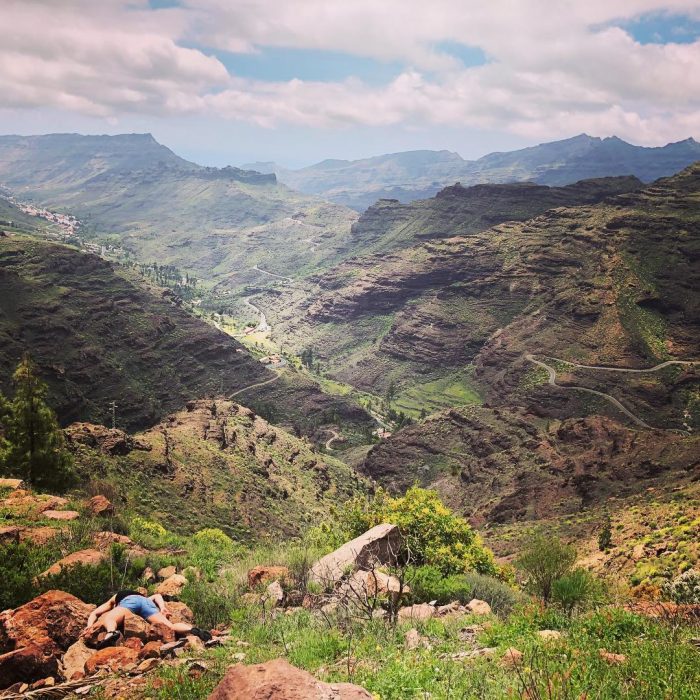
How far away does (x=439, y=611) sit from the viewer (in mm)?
17281

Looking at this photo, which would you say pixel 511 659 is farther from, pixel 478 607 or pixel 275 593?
pixel 275 593

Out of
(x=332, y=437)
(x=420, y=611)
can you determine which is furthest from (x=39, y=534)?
(x=332, y=437)

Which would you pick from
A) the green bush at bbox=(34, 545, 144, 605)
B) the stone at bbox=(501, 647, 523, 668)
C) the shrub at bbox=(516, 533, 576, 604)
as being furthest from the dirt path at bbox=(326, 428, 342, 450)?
the stone at bbox=(501, 647, 523, 668)

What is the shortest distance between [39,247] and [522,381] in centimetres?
16401

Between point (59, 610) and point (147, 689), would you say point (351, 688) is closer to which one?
point (147, 689)

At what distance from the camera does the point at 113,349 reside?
136750 millimetres

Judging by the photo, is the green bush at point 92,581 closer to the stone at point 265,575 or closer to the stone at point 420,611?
the stone at point 265,575

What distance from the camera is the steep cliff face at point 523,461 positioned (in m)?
68.9

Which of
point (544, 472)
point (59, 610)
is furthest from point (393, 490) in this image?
point (59, 610)

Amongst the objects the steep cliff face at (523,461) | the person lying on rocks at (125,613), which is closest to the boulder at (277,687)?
the person lying on rocks at (125,613)

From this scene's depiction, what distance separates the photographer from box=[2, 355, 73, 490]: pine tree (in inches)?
1516

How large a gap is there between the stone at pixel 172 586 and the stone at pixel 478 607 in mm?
9799

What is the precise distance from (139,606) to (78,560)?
4146 millimetres

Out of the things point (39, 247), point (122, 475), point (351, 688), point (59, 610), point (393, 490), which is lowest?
point (393, 490)
